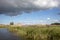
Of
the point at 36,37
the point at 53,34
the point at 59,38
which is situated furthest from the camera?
the point at 36,37

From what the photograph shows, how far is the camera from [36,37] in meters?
15.8

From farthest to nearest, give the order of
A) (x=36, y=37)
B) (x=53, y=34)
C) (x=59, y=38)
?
(x=36, y=37)
(x=53, y=34)
(x=59, y=38)

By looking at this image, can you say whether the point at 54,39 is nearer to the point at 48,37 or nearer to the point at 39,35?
the point at 48,37

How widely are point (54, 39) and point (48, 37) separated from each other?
1.18 metres

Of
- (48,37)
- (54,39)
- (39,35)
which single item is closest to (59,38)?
(54,39)

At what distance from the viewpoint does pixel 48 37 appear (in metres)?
15.1

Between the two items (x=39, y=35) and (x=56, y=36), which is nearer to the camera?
(x=56, y=36)

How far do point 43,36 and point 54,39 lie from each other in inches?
64.2

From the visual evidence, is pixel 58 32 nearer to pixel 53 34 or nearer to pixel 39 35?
pixel 53 34

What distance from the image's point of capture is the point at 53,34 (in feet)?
48.4

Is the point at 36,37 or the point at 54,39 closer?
the point at 54,39

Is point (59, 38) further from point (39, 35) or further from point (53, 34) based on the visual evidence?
point (39, 35)

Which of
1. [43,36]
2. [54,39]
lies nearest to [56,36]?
[54,39]

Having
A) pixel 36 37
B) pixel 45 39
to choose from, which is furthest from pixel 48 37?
pixel 36 37
